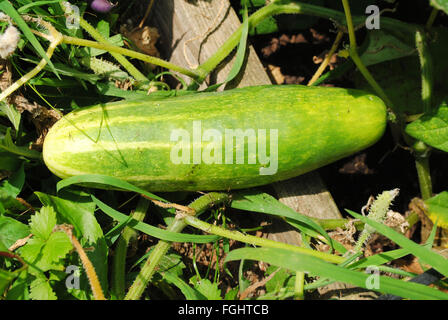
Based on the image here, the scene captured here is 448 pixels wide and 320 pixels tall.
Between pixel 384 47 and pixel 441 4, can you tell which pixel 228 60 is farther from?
pixel 441 4

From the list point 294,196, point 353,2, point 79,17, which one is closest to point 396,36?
point 353,2

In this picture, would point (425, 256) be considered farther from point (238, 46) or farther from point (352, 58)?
point (238, 46)

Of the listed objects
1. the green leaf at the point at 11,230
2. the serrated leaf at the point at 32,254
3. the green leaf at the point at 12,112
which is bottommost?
the serrated leaf at the point at 32,254

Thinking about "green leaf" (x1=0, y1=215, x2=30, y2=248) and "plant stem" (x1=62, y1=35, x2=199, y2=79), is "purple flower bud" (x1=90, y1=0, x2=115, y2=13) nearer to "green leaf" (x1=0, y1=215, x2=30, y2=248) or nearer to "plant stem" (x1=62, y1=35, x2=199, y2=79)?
"plant stem" (x1=62, y1=35, x2=199, y2=79)

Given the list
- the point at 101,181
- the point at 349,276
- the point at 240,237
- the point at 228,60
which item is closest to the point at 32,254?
the point at 101,181

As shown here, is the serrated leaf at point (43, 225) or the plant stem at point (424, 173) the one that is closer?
the serrated leaf at point (43, 225)

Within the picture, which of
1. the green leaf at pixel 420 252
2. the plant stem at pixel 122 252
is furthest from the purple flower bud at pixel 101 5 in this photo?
the green leaf at pixel 420 252

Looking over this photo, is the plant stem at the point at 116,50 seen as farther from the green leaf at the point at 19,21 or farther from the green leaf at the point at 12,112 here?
the green leaf at the point at 12,112
